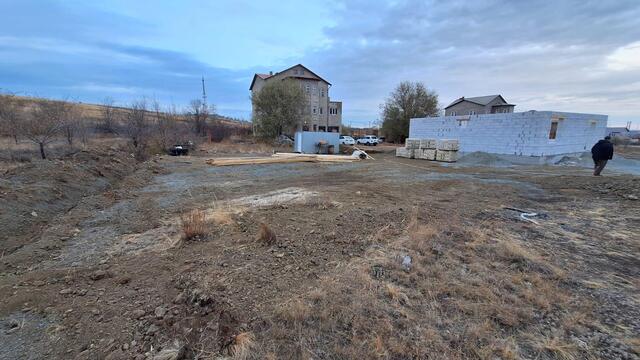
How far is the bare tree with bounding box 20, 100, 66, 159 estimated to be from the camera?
10617mm

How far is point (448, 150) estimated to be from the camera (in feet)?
60.2

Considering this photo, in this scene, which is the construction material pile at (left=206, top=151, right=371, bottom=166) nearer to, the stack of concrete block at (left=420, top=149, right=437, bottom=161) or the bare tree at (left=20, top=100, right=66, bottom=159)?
the stack of concrete block at (left=420, top=149, right=437, bottom=161)

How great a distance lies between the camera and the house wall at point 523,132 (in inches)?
653

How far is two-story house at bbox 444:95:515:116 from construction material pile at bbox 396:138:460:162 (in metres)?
31.8

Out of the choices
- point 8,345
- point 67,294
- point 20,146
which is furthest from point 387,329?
point 20,146

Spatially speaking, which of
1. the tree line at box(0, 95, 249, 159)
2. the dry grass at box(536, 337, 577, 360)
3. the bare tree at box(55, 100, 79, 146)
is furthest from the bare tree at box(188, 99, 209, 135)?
the dry grass at box(536, 337, 577, 360)

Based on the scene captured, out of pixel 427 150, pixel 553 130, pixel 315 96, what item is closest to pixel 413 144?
pixel 427 150

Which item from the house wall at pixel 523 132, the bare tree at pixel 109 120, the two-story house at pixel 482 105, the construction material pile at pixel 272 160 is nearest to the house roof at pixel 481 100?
the two-story house at pixel 482 105

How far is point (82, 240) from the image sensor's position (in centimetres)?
447

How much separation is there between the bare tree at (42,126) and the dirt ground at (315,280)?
5.57m

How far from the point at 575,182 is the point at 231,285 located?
39.0 feet

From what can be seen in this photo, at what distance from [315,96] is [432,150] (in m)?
27.8

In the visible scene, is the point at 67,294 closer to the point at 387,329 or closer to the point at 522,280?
the point at 387,329

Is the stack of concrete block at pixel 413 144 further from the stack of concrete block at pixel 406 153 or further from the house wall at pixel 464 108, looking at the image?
the house wall at pixel 464 108
